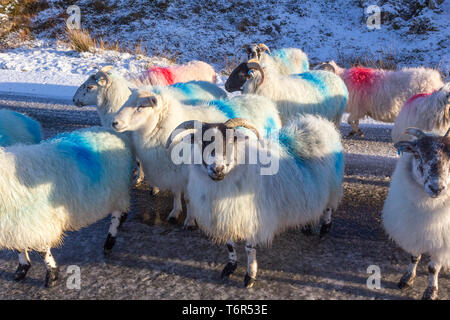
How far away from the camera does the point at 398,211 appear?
3.49 meters

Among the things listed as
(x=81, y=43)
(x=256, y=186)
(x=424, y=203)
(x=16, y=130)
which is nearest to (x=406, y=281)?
(x=424, y=203)

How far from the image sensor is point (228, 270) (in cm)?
371

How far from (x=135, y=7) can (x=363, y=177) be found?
58.2ft

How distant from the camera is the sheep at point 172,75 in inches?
283

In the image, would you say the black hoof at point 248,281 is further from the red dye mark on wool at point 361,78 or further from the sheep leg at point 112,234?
the red dye mark on wool at point 361,78

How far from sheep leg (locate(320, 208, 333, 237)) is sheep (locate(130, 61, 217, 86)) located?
4.07 m

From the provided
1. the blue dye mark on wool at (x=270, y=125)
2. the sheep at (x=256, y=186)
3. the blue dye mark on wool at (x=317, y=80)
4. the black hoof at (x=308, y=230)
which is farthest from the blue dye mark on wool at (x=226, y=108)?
the blue dye mark on wool at (x=317, y=80)

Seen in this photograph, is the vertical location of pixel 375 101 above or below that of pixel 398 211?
above

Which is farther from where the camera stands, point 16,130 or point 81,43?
point 81,43

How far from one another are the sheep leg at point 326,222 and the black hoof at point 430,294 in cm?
120

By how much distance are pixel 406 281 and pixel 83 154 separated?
317 cm

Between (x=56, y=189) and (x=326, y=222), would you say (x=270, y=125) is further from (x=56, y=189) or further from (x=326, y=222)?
(x=56, y=189)
